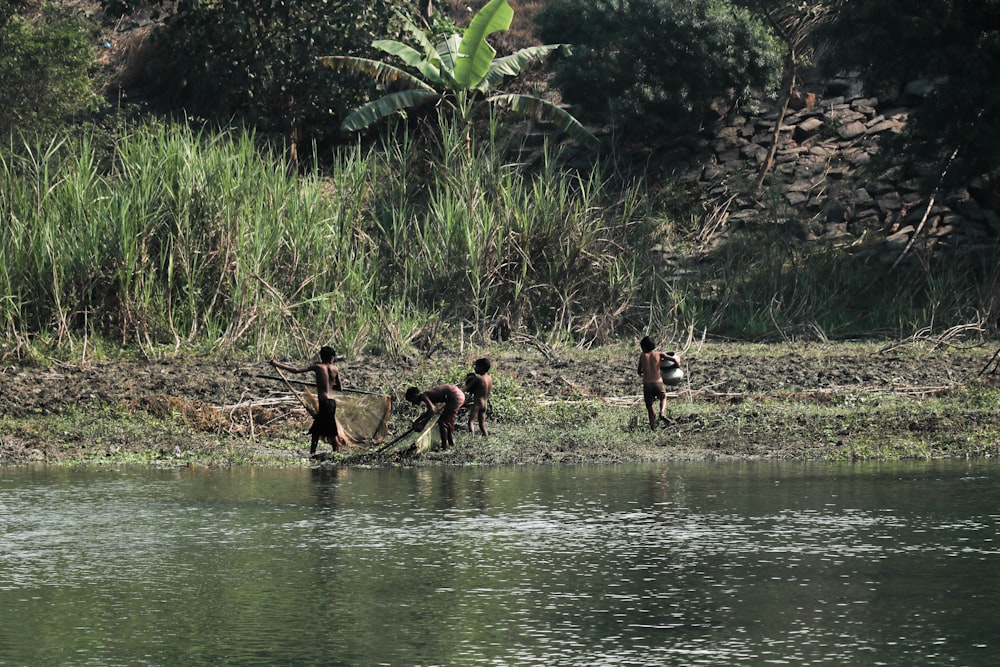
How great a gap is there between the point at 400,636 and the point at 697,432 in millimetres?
8264

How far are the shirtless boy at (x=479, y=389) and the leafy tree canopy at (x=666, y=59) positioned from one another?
14079mm

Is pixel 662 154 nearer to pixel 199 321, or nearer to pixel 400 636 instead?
pixel 199 321

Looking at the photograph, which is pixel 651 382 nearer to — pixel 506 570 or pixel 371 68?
pixel 506 570

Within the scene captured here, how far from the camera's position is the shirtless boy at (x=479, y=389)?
14.0 meters

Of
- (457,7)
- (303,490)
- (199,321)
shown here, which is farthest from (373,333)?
(457,7)

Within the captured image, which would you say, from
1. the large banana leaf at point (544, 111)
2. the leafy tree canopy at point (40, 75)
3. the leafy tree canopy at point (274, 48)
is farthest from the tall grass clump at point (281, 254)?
the leafy tree canopy at point (274, 48)

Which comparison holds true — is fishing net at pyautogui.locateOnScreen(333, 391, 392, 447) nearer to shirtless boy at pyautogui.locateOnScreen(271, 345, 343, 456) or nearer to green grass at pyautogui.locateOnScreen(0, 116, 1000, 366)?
shirtless boy at pyautogui.locateOnScreen(271, 345, 343, 456)

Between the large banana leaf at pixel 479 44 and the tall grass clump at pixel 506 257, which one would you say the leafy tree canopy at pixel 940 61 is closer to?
the tall grass clump at pixel 506 257

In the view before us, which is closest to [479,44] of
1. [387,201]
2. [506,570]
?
[387,201]

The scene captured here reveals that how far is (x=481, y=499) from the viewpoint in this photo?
34.4 ft

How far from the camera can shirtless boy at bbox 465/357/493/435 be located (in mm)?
13961

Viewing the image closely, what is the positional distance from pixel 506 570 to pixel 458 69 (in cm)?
1882

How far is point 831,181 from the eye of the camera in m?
28.0

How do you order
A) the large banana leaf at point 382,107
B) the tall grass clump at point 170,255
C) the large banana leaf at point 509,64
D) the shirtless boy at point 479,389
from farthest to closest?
1. the large banana leaf at point 509,64
2. the large banana leaf at point 382,107
3. the tall grass clump at point 170,255
4. the shirtless boy at point 479,389
